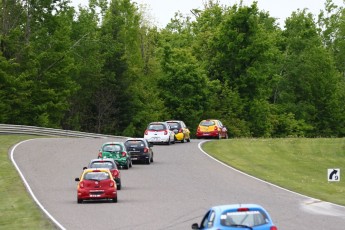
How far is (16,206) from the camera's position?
2931 cm

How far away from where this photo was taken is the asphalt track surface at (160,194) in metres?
24.8

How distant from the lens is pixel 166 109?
94875mm

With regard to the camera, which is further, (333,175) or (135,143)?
(135,143)

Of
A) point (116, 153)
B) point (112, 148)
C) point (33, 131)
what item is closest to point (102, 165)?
point (116, 153)

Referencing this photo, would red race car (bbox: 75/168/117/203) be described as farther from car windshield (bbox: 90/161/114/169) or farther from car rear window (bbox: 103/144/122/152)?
A: car rear window (bbox: 103/144/122/152)

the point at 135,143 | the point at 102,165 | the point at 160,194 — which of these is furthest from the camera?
the point at 135,143

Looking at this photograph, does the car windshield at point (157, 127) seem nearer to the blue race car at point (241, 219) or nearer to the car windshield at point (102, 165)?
the car windshield at point (102, 165)

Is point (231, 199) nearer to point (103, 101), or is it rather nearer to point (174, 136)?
point (174, 136)

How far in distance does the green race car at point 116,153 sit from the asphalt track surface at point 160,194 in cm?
68

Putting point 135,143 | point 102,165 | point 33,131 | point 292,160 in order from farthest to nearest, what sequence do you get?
point 33,131 → point 292,160 → point 135,143 → point 102,165

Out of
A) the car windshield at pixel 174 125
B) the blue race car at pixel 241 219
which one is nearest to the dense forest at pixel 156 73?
the car windshield at pixel 174 125

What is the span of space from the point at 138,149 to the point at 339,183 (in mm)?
11526

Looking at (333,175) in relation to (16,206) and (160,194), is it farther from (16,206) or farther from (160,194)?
(16,206)

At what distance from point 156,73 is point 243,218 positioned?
87247mm
